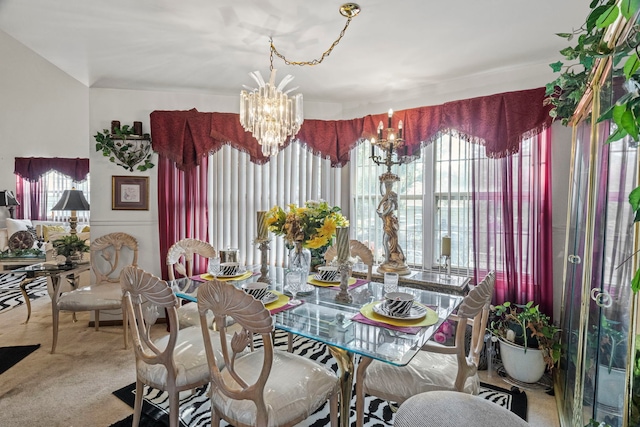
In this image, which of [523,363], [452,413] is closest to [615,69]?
[452,413]

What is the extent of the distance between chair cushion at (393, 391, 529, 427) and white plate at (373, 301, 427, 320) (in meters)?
0.36

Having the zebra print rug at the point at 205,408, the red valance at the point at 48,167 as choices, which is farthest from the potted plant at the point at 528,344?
the red valance at the point at 48,167

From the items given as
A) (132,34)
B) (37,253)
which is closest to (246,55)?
(132,34)

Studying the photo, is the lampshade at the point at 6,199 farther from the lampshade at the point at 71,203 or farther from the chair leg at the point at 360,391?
the chair leg at the point at 360,391

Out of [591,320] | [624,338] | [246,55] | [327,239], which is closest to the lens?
[624,338]

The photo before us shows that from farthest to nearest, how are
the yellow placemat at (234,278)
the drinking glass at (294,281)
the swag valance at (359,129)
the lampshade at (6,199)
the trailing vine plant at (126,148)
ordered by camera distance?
1. the lampshade at (6,199)
2. the trailing vine plant at (126,148)
3. the swag valance at (359,129)
4. the yellow placemat at (234,278)
5. the drinking glass at (294,281)

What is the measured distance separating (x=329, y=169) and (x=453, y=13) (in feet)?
6.43

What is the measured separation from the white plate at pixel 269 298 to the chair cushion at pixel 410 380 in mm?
632

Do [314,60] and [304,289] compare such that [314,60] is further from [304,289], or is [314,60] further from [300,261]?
[304,289]

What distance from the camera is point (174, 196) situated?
135 inches

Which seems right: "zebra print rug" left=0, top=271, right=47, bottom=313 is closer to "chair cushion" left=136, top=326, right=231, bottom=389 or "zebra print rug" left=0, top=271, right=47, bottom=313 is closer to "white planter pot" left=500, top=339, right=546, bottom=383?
"chair cushion" left=136, top=326, right=231, bottom=389

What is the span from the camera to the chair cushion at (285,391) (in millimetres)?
1357

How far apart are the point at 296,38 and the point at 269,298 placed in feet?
5.79

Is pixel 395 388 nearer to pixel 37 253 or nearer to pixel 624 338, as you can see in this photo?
pixel 624 338
